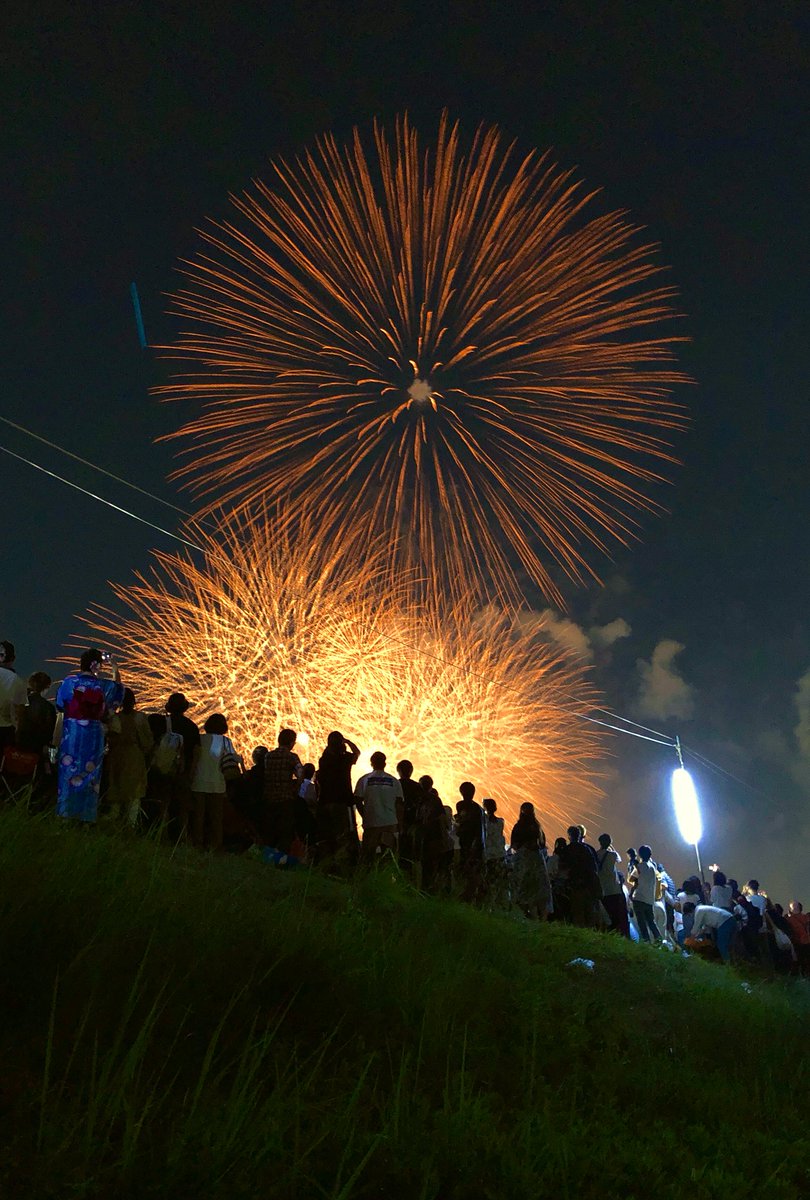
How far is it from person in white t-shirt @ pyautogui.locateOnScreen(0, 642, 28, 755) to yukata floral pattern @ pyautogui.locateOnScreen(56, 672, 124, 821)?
1.04 feet

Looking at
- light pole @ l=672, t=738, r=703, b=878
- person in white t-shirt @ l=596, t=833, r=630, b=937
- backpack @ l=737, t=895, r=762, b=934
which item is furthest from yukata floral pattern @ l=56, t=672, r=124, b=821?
light pole @ l=672, t=738, r=703, b=878

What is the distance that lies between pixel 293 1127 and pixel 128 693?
5.83m

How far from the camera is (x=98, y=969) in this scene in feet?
12.2

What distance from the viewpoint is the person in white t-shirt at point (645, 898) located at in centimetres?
1351

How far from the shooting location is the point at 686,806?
86.6ft

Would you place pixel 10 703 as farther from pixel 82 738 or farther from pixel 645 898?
pixel 645 898

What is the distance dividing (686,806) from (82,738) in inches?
863

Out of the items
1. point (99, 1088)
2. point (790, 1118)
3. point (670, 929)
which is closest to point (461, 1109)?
point (99, 1088)

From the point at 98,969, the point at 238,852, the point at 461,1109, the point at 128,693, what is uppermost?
the point at 128,693

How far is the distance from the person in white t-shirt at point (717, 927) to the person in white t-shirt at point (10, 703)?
32.0 feet

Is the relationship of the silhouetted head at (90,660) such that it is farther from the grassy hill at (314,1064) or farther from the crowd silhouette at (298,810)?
the grassy hill at (314,1064)

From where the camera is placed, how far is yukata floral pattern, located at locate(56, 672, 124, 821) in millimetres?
7723

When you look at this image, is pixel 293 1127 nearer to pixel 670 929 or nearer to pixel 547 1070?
pixel 547 1070

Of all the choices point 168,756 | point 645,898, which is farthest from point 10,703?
point 645,898
